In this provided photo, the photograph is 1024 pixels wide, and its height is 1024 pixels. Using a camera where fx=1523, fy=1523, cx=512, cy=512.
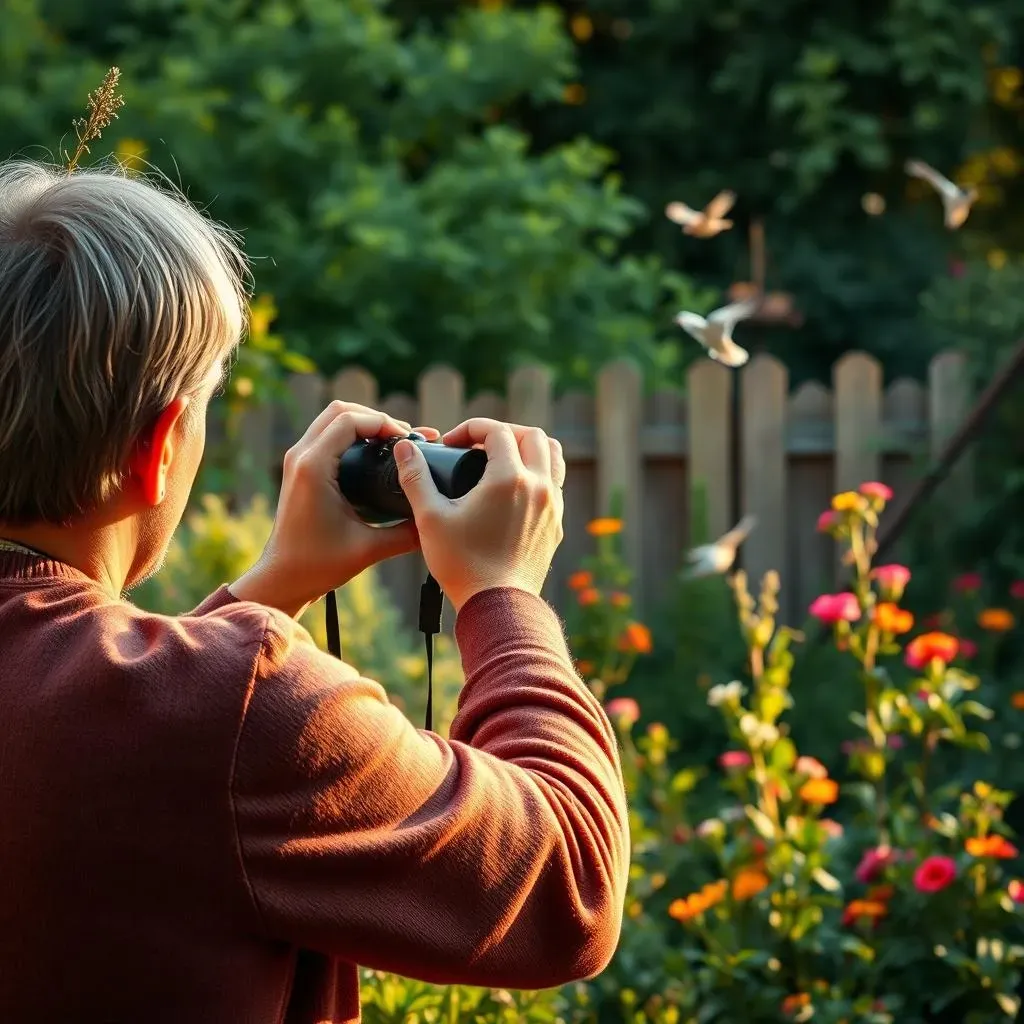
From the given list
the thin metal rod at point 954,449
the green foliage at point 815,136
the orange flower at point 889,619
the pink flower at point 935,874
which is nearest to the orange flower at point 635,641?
the thin metal rod at point 954,449

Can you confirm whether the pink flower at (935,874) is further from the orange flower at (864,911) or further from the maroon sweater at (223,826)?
the maroon sweater at (223,826)

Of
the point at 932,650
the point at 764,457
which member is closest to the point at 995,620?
the point at 764,457

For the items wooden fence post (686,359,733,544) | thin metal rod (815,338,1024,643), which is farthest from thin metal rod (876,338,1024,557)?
wooden fence post (686,359,733,544)

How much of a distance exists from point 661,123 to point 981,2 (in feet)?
4.73

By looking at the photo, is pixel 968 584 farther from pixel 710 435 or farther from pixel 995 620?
pixel 710 435

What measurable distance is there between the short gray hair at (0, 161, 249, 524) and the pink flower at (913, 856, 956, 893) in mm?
1850

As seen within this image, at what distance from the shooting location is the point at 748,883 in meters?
2.55

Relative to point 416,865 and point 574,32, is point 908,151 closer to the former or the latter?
point 574,32

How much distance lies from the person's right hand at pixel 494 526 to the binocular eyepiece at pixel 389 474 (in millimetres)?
17

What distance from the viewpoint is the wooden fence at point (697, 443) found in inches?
204

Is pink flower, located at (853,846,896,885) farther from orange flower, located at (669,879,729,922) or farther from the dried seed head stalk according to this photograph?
the dried seed head stalk

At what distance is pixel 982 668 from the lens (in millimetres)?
4352

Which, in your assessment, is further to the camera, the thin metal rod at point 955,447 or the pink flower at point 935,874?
the thin metal rod at point 955,447

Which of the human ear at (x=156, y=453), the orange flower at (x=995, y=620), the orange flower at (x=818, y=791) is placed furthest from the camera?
the orange flower at (x=995, y=620)
